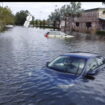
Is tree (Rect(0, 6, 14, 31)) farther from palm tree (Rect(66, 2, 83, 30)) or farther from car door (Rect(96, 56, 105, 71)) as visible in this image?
car door (Rect(96, 56, 105, 71))

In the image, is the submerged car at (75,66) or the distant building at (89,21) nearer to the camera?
the submerged car at (75,66)

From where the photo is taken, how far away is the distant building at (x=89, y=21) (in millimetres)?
75188

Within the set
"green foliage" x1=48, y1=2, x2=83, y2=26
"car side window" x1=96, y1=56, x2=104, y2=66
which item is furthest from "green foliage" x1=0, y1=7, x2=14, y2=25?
"car side window" x1=96, y1=56, x2=104, y2=66

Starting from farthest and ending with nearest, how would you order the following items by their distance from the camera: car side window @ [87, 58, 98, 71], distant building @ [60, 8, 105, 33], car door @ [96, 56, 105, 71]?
Answer: distant building @ [60, 8, 105, 33]
car door @ [96, 56, 105, 71]
car side window @ [87, 58, 98, 71]

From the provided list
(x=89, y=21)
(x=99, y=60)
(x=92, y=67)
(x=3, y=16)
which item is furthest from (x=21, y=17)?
(x=92, y=67)

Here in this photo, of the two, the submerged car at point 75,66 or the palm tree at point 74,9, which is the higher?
the palm tree at point 74,9

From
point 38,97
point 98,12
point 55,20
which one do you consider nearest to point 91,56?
point 38,97

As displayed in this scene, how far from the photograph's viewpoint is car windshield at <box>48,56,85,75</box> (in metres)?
10.4

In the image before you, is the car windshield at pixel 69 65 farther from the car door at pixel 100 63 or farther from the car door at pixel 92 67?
the car door at pixel 100 63

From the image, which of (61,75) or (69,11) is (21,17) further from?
(61,75)

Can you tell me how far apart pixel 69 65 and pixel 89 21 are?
244 ft

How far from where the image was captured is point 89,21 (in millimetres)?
83062

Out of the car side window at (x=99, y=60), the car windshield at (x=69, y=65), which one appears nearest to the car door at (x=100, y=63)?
the car side window at (x=99, y=60)

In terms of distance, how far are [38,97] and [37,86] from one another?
103 cm
